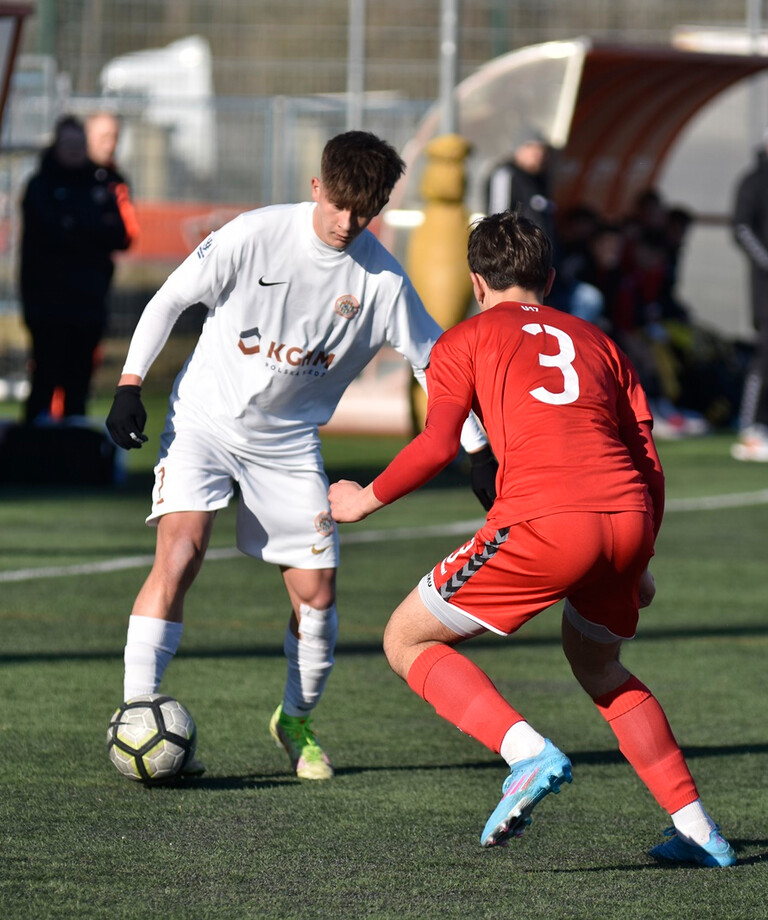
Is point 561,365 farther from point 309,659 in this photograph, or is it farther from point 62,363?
point 62,363

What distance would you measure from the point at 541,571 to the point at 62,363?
27.4ft

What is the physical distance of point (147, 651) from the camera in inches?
195

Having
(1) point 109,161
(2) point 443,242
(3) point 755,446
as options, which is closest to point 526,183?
(2) point 443,242

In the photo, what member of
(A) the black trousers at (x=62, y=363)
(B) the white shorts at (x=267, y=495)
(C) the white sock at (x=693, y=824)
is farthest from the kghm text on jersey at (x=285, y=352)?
(A) the black trousers at (x=62, y=363)

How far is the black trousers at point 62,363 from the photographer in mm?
11812

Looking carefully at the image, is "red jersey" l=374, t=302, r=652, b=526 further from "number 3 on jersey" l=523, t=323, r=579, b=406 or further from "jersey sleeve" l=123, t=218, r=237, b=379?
"jersey sleeve" l=123, t=218, r=237, b=379

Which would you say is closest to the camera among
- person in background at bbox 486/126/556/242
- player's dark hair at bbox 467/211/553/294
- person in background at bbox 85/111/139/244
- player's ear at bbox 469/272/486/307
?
player's dark hair at bbox 467/211/553/294

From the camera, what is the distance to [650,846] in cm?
443

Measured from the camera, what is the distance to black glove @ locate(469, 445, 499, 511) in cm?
473

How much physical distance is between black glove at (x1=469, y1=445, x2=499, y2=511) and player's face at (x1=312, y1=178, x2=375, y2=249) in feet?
2.25

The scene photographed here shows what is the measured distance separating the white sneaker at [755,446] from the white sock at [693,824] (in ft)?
34.9

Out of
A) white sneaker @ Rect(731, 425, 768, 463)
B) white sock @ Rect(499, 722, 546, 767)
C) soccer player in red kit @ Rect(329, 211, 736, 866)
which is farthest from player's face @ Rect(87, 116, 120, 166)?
white sock @ Rect(499, 722, 546, 767)

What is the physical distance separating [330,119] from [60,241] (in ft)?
34.2

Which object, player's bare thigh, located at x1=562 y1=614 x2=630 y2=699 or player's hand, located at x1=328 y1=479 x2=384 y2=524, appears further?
player's bare thigh, located at x1=562 y1=614 x2=630 y2=699
